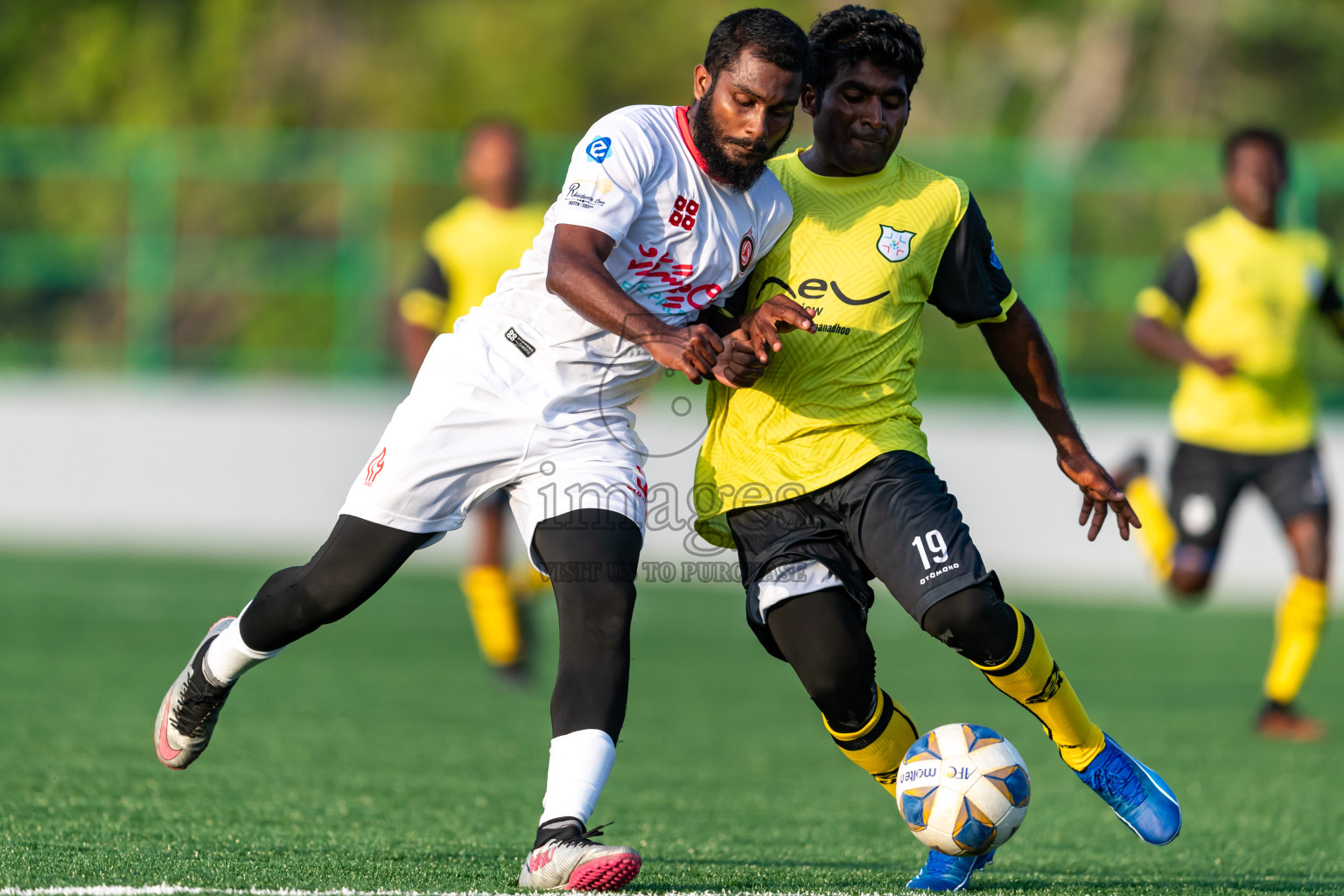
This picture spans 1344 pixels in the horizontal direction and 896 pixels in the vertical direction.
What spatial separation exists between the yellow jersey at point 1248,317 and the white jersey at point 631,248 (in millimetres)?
4655

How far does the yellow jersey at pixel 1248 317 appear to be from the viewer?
8359 mm

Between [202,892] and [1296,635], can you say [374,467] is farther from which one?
[1296,635]

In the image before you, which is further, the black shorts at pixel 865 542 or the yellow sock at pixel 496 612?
the yellow sock at pixel 496 612

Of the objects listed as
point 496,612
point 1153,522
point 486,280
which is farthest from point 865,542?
point 1153,522

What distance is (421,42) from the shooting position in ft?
91.7

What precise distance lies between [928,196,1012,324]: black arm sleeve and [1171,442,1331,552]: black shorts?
3908mm

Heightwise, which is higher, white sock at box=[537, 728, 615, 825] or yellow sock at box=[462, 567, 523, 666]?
white sock at box=[537, 728, 615, 825]

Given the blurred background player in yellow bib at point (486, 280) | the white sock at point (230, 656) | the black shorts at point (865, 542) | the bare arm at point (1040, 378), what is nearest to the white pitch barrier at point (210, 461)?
the blurred background player in yellow bib at point (486, 280)

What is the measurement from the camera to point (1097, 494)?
184 inches

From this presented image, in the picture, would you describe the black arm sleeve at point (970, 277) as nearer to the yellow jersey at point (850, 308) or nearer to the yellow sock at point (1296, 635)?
the yellow jersey at point (850, 308)

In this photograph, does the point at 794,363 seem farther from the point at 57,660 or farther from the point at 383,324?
the point at 383,324

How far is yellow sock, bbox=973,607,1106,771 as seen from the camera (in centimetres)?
449

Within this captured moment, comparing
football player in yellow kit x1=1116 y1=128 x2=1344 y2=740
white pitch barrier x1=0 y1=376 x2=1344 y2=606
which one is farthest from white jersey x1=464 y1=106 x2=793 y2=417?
white pitch barrier x1=0 y1=376 x2=1344 y2=606

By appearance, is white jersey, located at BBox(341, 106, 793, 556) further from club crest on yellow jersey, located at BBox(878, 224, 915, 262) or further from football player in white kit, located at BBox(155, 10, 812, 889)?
club crest on yellow jersey, located at BBox(878, 224, 915, 262)
